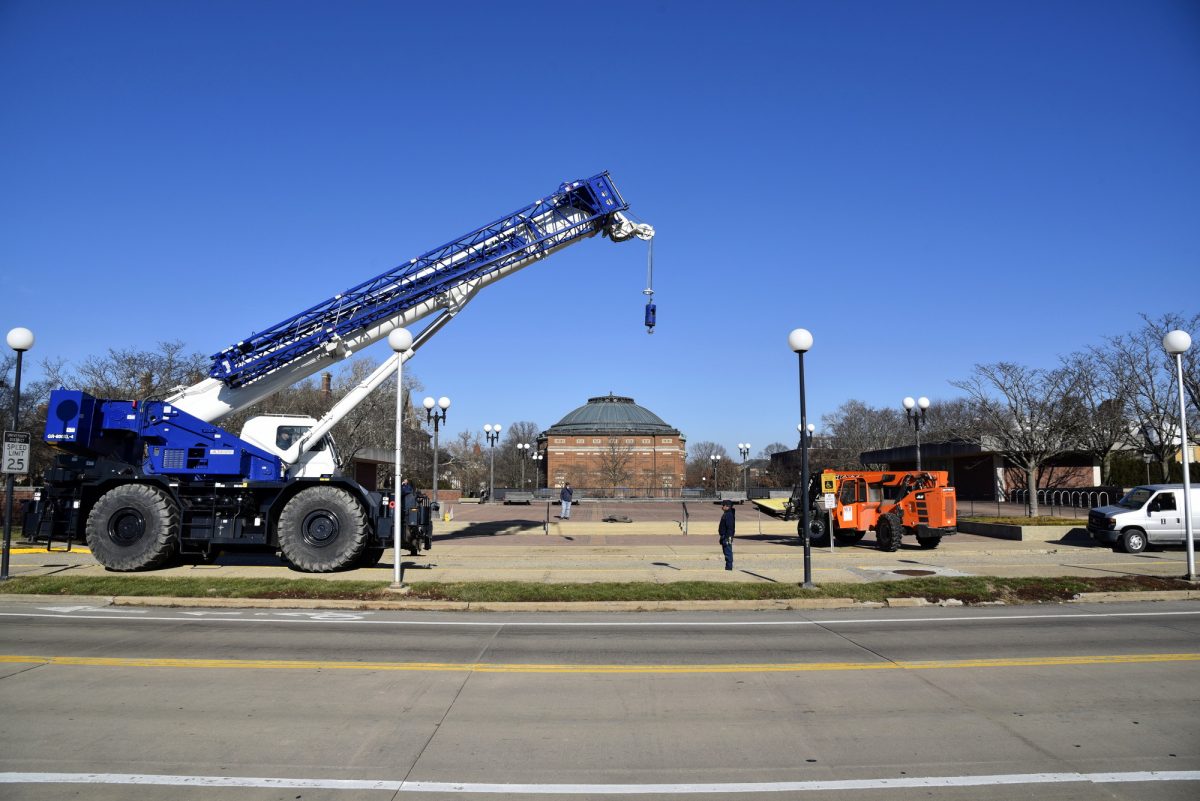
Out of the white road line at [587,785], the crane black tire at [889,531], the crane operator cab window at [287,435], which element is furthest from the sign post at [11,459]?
the crane black tire at [889,531]

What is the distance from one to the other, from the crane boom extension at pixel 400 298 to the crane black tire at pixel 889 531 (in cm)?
1077

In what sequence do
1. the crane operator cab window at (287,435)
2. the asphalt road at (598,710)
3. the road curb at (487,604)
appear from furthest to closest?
the crane operator cab window at (287,435) < the road curb at (487,604) < the asphalt road at (598,710)

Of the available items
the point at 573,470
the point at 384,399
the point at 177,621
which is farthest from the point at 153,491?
the point at 573,470

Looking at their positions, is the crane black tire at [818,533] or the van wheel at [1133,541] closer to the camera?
the van wheel at [1133,541]

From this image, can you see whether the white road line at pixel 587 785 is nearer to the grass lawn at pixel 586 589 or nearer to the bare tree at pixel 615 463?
the grass lawn at pixel 586 589

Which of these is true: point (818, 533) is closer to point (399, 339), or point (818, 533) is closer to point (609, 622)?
point (609, 622)

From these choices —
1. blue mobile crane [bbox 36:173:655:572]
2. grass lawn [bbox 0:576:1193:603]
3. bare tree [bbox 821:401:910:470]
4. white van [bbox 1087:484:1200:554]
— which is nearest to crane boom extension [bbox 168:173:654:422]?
blue mobile crane [bbox 36:173:655:572]

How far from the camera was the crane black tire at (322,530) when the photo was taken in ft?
54.2

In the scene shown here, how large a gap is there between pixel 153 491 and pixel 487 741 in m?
13.4

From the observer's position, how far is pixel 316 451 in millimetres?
18406

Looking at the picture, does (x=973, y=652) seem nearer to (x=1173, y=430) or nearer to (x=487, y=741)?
(x=487, y=741)

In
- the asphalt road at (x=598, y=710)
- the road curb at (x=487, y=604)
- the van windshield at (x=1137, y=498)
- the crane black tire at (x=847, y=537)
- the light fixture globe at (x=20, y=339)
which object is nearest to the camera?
the asphalt road at (x=598, y=710)

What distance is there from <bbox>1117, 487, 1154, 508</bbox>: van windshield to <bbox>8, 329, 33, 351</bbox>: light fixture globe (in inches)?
1119

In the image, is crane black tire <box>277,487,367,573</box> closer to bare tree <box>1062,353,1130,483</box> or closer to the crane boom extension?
the crane boom extension
